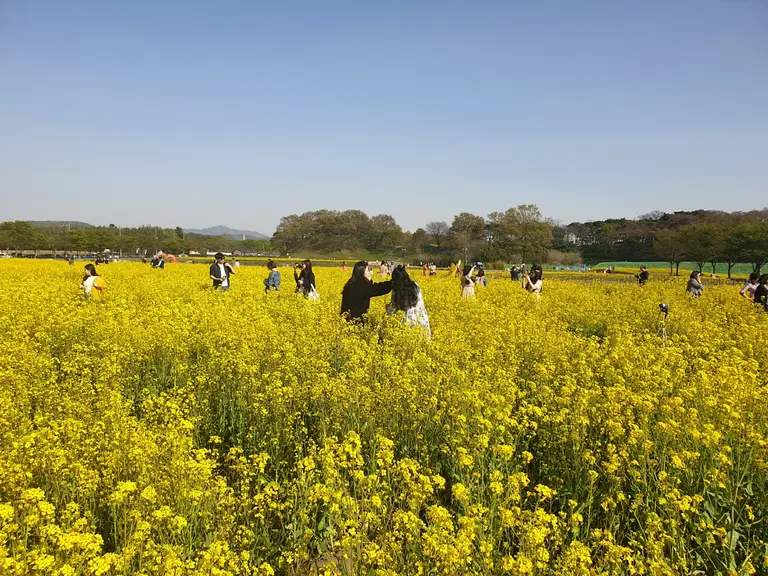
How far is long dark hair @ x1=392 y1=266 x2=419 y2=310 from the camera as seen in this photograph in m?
8.15

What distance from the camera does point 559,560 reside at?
265cm

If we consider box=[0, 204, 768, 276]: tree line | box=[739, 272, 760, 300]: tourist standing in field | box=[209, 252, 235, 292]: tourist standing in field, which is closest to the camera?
box=[739, 272, 760, 300]: tourist standing in field

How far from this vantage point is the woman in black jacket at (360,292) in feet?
26.8

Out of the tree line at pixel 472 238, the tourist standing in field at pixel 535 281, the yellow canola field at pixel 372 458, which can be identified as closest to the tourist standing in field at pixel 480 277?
the tourist standing in field at pixel 535 281

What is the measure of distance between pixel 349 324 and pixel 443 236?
3780 inches

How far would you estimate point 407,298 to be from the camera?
26.8ft

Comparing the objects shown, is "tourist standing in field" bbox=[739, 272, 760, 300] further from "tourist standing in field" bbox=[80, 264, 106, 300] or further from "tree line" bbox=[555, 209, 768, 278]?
"tree line" bbox=[555, 209, 768, 278]

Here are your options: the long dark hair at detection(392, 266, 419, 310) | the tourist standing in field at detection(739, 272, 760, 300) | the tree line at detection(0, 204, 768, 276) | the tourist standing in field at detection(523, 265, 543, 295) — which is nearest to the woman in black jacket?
the long dark hair at detection(392, 266, 419, 310)

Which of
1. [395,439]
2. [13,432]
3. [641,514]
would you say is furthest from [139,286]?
[641,514]

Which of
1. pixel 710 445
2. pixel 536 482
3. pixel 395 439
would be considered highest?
pixel 710 445

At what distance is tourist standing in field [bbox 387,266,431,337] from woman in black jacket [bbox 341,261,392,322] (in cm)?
16

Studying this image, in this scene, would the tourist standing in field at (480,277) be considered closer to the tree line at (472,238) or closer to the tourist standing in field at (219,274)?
the tourist standing in field at (219,274)

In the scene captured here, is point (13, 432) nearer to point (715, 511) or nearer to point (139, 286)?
point (715, 511)

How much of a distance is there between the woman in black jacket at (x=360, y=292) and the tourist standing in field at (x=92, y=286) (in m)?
6.78
